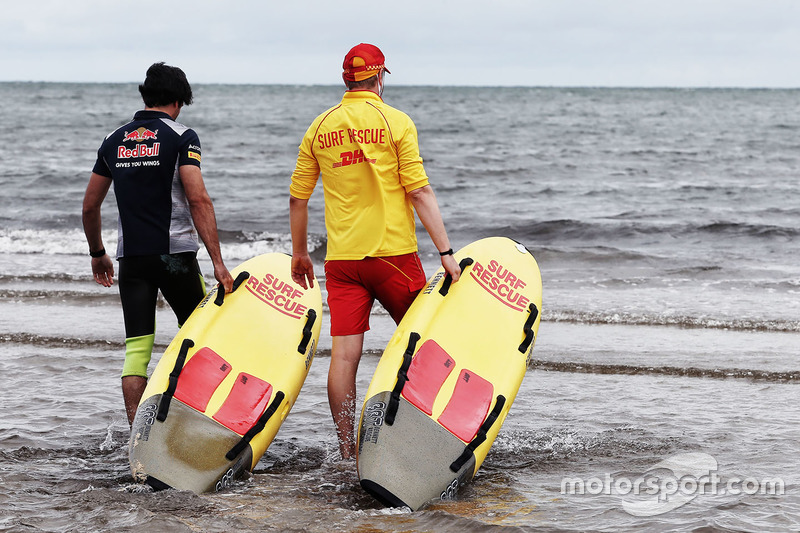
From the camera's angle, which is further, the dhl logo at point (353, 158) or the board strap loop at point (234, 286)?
the board strap loop at point (234, 286)

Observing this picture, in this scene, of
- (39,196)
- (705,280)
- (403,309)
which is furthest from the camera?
(39,196)

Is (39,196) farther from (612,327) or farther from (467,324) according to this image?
(467,324)

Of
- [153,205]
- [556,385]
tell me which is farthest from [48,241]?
[153,205]

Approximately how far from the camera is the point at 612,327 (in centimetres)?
773

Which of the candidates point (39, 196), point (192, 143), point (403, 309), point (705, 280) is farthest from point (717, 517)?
point (39, 196)

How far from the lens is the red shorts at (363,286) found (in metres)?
→ 4.01

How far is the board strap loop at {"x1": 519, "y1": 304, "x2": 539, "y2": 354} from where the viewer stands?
13.3ft

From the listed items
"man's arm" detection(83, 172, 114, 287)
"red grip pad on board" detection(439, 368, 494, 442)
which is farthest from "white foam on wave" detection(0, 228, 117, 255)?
"red grip pad on board" detection(439, 368, 494, 442)

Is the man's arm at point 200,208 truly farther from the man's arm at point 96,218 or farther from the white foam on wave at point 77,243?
the white foam on wave at point 77,243

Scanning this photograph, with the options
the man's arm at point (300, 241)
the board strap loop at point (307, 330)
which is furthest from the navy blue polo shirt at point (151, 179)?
the board strap loop at point (307, 330)

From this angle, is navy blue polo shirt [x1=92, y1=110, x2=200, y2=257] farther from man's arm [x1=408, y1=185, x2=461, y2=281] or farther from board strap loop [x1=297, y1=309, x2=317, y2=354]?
man's arm [x1=408, y1=185, x2=461, y2=281]

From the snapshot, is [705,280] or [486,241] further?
[705,280]

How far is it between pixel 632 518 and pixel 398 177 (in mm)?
1818

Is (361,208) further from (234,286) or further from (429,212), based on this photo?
(234,286)
